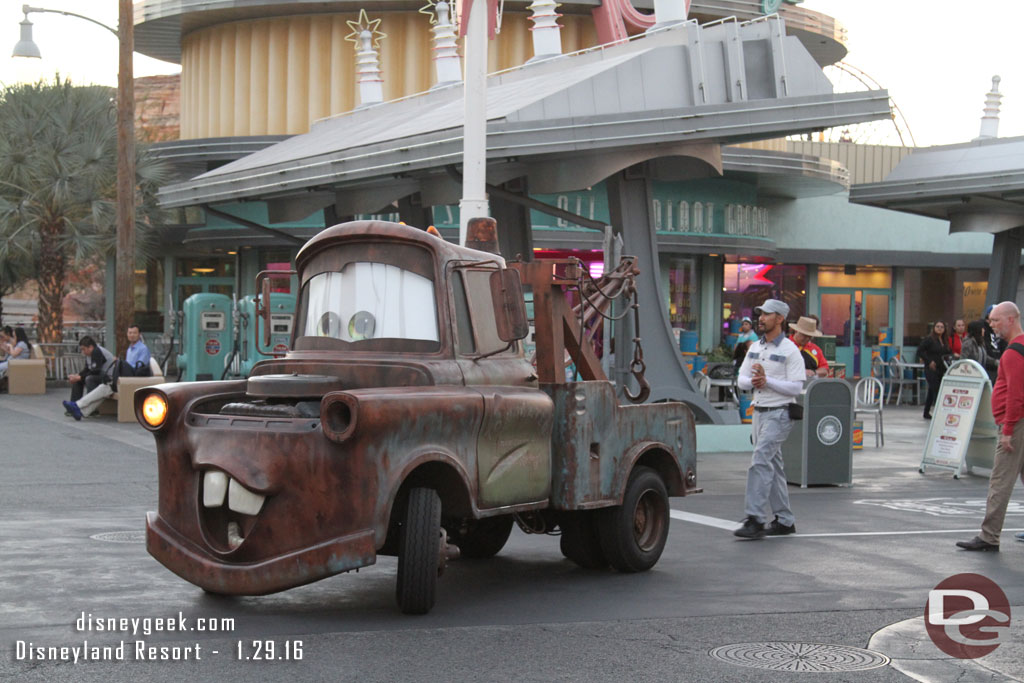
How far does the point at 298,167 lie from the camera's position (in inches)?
830

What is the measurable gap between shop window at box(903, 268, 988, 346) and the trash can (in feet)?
74.9

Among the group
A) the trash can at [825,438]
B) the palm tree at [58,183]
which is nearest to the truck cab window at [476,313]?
the trash can at [825,438]

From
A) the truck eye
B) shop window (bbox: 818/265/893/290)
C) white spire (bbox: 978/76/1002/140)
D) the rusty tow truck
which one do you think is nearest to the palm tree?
shop window (bbox: 818/265/893/290)

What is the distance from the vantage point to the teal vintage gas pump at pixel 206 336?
2766cm

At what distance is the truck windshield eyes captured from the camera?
26.5 ft

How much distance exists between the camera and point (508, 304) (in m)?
8.02

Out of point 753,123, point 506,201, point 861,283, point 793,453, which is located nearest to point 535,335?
point 793,453

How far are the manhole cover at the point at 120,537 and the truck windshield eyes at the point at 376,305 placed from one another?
269 centimetres

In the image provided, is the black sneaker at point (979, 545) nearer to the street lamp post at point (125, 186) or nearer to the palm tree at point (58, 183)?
the street lamp post at point (125, 186)

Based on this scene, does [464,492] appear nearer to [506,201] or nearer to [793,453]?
[793,453]

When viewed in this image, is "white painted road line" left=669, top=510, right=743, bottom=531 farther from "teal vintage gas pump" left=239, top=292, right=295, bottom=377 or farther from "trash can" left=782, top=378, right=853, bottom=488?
"teal vintage gas pump" left=239, top=292, right=295, bottom=377

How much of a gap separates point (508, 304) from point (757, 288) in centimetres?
2818

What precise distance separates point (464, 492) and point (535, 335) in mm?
1718

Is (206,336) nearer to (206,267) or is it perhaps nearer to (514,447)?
(206,267)
